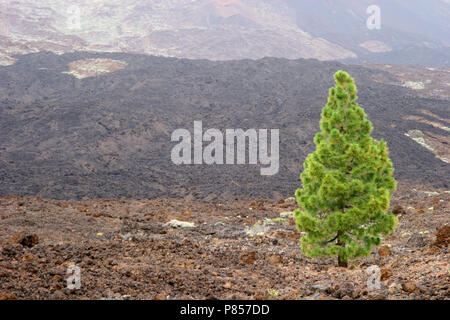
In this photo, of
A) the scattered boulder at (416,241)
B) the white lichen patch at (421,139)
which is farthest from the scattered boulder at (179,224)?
the white lichen patch at (421,139)

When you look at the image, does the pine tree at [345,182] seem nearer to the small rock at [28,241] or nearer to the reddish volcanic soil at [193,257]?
the reddish volcanic soil at [193,257]

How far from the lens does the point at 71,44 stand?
230ft

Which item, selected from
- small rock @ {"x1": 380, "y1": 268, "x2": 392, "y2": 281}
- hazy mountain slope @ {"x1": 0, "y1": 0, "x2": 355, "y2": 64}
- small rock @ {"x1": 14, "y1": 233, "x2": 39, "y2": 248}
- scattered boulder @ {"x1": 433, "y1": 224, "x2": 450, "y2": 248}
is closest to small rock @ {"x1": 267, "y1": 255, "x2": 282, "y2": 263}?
small rock @ {"x1": 380, "y1": 268, "x2": 392, "y2": 281}

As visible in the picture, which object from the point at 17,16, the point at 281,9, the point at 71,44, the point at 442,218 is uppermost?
the point at 281,9

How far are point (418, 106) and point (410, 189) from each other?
19.8m

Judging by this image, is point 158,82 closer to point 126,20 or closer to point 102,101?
point 102,101

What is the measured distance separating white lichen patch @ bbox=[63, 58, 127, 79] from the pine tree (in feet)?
147

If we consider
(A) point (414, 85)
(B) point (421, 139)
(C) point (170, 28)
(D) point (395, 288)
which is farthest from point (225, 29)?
(D) point (395, 288)

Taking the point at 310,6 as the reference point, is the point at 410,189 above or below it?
below

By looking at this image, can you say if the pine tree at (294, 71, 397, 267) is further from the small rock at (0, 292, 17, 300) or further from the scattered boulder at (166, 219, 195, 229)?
the scattered boulder at (166, 219, 195, 229)

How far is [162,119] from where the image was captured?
37406 millimetres

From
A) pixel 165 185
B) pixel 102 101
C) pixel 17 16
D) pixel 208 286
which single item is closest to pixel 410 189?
pixel 165 185

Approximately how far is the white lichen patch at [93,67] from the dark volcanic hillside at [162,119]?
4.29ft

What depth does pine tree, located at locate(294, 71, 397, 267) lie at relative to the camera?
9336 millimetres
